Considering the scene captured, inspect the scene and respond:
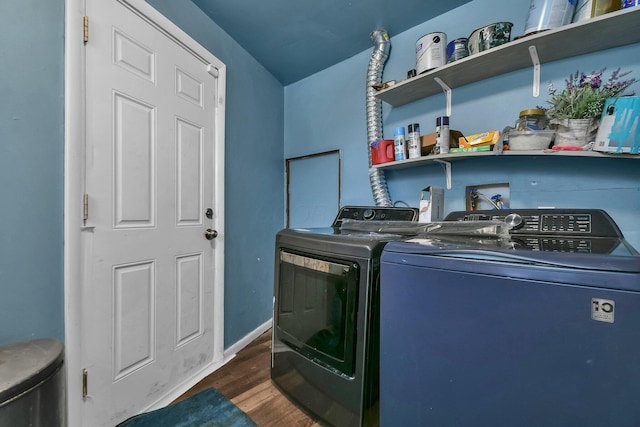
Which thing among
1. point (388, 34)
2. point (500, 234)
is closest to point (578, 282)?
point (500, 234)

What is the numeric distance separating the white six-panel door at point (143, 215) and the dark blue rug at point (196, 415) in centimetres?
9

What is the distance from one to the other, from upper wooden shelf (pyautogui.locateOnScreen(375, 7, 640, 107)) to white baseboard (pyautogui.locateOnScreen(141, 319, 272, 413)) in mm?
2232

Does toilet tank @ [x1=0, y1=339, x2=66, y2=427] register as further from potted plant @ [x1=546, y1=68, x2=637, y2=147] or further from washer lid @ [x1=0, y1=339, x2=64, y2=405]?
potted plant @ [x1=546, y1=68, x2=637, y2=147]

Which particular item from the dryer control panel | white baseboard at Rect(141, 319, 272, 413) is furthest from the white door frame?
the dryer control panel

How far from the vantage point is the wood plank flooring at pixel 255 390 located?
1325 millimetres

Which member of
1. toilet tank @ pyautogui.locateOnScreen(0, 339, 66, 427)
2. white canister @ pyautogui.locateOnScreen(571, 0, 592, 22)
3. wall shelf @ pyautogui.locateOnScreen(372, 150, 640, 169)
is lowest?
toilet tank @ pyautogui.locateOnScreen(0, 339, 66, 427)

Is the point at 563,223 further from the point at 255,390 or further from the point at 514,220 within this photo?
the point at 255,390

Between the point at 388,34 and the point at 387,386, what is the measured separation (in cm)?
230

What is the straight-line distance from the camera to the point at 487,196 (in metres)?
1.58

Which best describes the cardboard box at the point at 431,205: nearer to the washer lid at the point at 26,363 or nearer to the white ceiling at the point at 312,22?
the white ceiling at the point at 312,22

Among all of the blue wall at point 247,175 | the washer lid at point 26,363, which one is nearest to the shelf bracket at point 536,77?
the blue wall at point 247,175

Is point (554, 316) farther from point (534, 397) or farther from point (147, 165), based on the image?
point (147, 165)

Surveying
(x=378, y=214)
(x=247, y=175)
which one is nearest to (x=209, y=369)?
(x=247, y=175)

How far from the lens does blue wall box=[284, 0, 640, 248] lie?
49.2 inches
